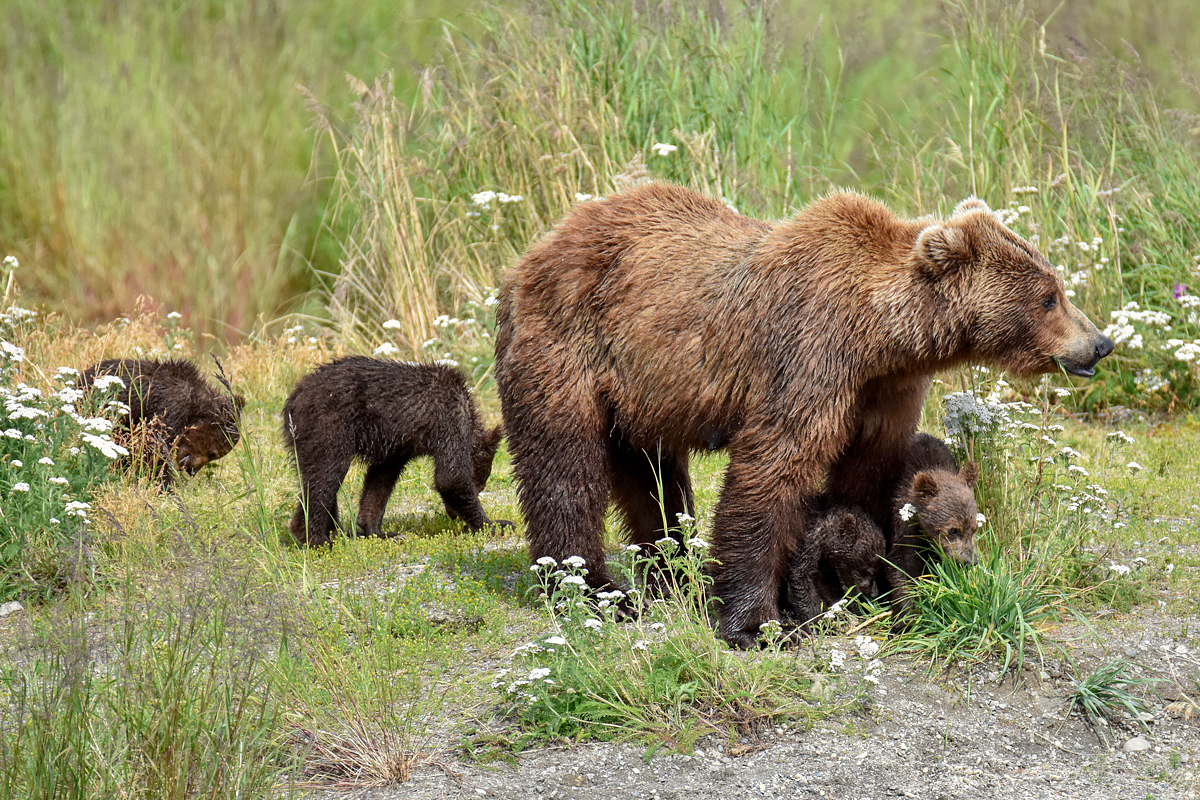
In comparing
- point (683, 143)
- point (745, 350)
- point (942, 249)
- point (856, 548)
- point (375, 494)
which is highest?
point (942, 249)

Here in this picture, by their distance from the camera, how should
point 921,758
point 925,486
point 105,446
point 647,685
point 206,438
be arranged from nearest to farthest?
point 921,758 → point 647,685 → point 925,486 → point 105,446 → point 206,438

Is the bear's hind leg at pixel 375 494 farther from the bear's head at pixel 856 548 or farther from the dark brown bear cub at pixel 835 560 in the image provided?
the bear's head at pixel 856 548

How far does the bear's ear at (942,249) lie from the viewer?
507 centimetres

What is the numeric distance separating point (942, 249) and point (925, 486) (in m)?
1.00

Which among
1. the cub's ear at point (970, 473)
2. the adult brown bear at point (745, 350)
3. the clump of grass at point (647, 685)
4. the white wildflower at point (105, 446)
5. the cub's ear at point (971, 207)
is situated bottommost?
the clump of grass at point (647, 685)

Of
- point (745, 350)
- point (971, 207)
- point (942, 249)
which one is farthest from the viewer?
point (971, 207)

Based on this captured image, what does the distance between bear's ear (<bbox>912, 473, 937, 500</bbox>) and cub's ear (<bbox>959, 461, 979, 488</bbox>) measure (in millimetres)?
287

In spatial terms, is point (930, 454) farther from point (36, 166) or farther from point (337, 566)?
point (36, 166)

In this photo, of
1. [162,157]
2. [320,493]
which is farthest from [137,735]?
[162,157]

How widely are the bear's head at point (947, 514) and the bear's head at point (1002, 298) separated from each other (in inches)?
22.3

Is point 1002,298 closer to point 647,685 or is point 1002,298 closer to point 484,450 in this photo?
point 647,685

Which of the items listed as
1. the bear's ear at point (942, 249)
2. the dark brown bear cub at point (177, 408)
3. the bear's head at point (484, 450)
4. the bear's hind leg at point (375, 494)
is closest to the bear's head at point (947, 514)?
the bear's ear at point (942, 249)

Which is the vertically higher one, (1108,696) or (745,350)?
(745,350)

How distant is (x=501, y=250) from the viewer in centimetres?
1073
